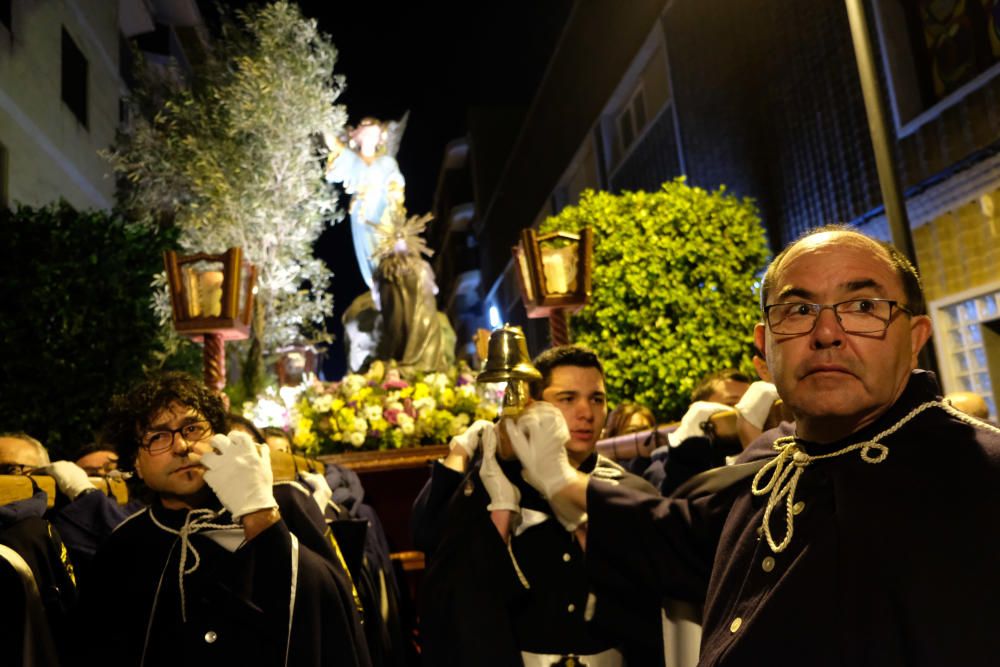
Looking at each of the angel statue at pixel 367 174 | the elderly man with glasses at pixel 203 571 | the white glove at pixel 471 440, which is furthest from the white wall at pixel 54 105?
the elderly man with glasses at pixel 203 571

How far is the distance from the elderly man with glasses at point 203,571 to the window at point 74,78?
16400 mm

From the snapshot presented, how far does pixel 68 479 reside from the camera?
3.60 metres

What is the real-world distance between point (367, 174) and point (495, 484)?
8160mm

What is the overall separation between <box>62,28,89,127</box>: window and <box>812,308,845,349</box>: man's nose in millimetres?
17951

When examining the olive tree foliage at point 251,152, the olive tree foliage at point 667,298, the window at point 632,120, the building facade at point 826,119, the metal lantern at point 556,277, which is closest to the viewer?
the metal lantern at point 556,277

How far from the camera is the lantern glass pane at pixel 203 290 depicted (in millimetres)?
5852

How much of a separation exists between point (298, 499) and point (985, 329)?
27.6ft

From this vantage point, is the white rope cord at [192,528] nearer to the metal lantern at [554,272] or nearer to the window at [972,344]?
the metal lantern at [554,272]

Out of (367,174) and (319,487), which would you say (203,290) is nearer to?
(319,487)

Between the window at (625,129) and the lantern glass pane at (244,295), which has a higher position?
the window at (625,129)

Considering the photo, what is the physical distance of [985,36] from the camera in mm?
8922

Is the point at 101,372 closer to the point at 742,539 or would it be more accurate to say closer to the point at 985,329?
the point at 985,329

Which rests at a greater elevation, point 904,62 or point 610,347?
point 904,62

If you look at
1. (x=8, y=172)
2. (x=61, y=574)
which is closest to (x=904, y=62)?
(x=61, y=574)
